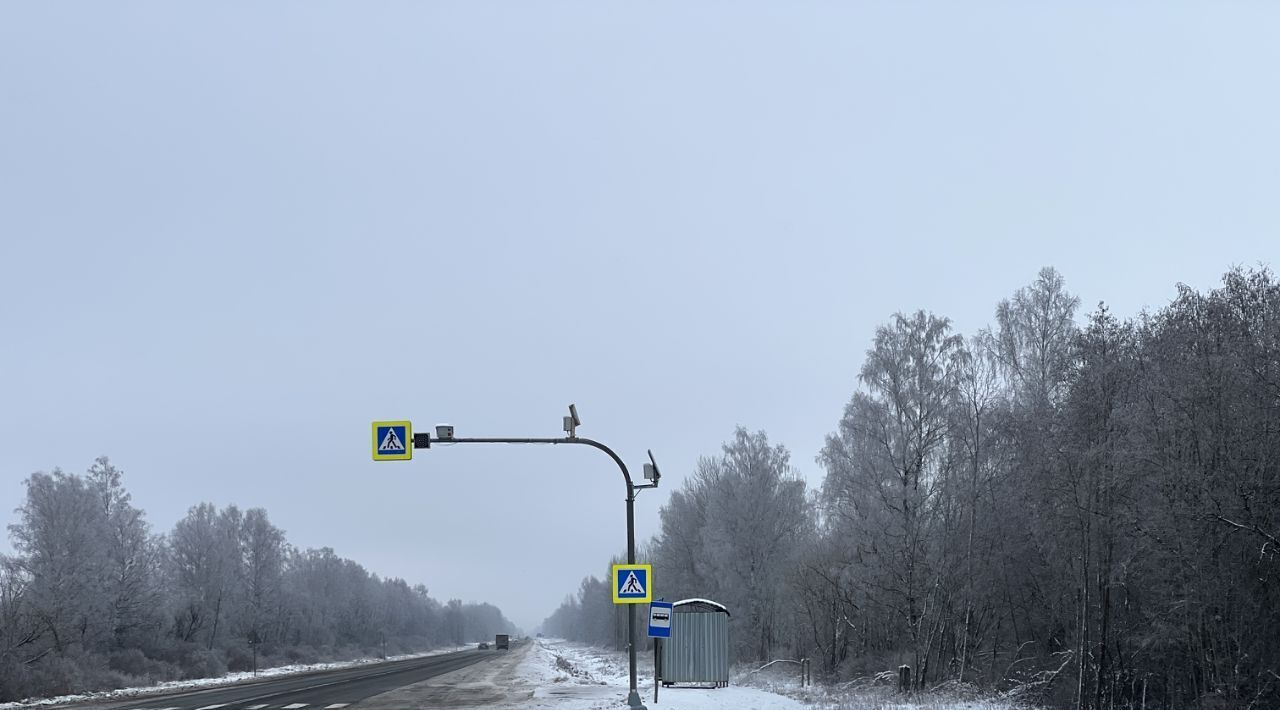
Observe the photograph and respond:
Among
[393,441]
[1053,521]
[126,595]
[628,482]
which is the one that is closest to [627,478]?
[628,482]

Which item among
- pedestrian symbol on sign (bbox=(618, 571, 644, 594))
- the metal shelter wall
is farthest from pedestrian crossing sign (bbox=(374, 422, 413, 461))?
the metal shelter wall

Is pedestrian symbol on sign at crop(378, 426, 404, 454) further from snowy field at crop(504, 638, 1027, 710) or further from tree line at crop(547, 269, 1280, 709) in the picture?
tree line at crop(547, 269, 1280, 709)

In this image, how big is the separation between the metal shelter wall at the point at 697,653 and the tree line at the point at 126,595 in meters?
26.1

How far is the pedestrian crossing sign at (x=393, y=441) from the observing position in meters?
22.2

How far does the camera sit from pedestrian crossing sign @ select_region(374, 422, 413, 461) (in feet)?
72.7

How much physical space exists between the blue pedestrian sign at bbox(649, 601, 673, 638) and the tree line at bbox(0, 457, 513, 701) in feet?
91.2

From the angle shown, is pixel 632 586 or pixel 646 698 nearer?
pixel 632 586

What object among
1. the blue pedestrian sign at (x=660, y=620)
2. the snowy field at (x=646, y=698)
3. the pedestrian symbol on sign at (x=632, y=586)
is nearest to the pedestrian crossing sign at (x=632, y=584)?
the pedestrian symbol on sign at (x=632, y=586)

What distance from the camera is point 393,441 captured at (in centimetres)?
2230

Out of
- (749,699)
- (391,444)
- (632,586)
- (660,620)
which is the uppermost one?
(391,444)

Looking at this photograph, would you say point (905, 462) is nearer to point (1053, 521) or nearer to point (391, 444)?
point (1053, 521)

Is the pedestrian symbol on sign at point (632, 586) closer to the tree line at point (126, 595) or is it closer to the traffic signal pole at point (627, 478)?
the traffic signal pole at point (627, 478)

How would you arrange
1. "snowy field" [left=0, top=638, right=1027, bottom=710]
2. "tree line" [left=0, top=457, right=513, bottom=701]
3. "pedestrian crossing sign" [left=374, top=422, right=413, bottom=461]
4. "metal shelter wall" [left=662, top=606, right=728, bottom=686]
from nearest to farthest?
"pedestrian crossing sign" [left=374, top=422, right=413, bottom=461], "snowy field" [left=0, top=638, right=1027, bottom=710], "metal shelter wall" [left=662, top=606, right=728, bottom=686], "tree line" [left=0, top=457, right=513, bottom=701]

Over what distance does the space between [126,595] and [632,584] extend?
47.5m
